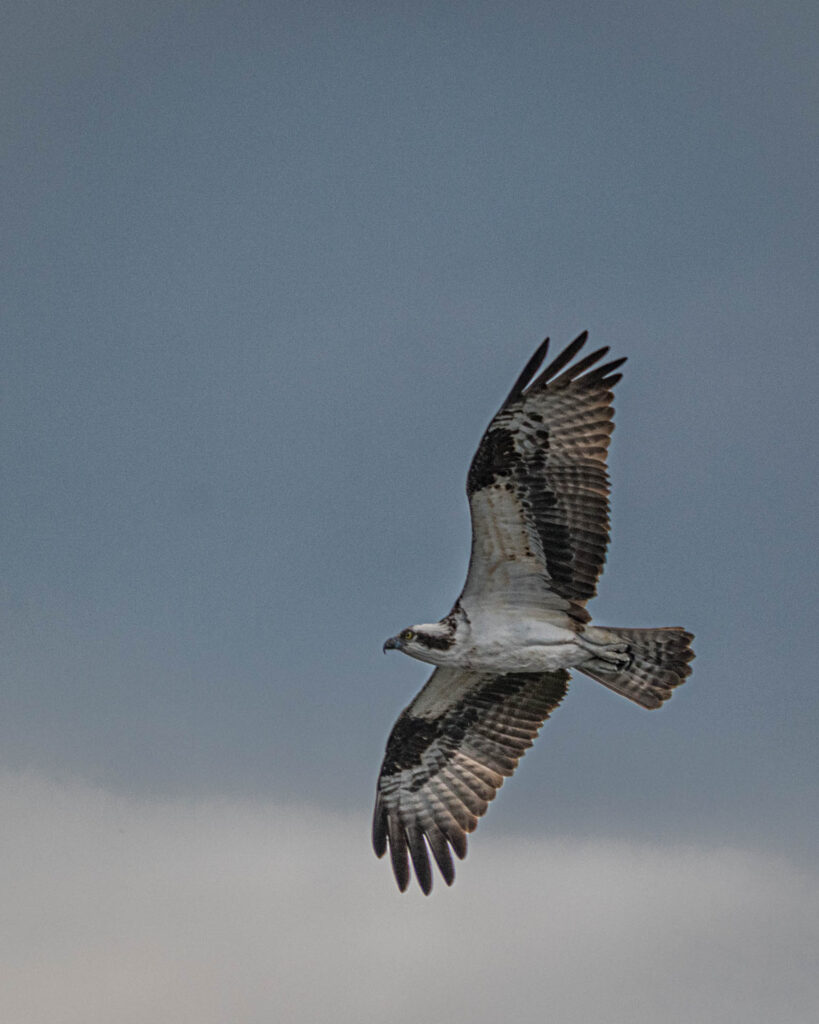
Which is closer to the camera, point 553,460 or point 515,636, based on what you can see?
point 553,460

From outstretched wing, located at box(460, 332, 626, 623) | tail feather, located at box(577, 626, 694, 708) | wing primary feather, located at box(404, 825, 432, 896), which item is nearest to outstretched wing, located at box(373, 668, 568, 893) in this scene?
wing primary feather, located at box(404, 825, 432, 896)

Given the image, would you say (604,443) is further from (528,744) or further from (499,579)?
(528,744)

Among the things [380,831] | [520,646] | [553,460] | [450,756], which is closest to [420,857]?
[380,831]

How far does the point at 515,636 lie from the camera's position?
14.7 meters

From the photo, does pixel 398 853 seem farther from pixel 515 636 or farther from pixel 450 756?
pixel 515 636

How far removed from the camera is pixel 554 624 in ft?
48.4

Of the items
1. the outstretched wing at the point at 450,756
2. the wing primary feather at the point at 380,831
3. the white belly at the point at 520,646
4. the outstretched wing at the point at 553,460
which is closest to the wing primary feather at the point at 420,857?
the outstretched wing at the point at 450,756

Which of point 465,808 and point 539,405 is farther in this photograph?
point 465,808

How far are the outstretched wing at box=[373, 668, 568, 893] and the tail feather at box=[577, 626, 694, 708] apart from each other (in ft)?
3.12

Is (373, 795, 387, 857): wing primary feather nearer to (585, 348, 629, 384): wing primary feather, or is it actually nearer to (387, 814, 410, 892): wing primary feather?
(387, 814, 410, 892): wing primary feather

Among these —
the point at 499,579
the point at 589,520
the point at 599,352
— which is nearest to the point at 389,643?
the point at 499,579

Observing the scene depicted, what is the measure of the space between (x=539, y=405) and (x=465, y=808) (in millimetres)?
5078

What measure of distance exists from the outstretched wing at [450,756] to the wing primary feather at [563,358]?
12.5 feet

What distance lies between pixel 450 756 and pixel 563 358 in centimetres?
516
